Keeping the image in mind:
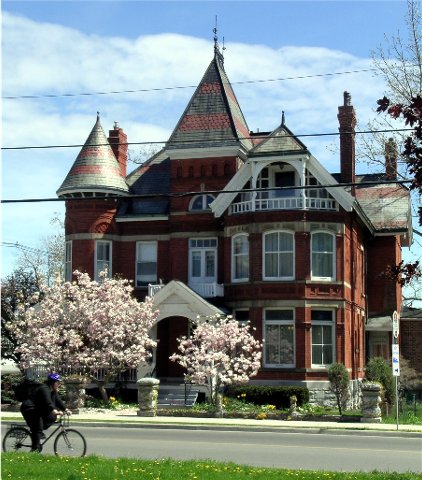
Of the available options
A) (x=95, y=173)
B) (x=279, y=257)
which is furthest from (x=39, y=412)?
(x=95, y=173)

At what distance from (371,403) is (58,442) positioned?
13676mm

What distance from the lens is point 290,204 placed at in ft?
111

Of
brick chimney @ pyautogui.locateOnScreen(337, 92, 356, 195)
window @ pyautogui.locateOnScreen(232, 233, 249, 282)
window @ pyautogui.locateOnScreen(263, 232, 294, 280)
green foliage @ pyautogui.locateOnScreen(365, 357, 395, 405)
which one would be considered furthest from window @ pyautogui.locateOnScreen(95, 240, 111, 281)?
green foliage @ pyautogui.locateOnScreen(365, 357, 395, 405)

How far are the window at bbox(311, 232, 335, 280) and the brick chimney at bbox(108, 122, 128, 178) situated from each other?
10600 millimetres

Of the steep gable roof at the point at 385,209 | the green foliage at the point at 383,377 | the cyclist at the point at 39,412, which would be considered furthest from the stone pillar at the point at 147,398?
the steep gable roof at the point at 385,209

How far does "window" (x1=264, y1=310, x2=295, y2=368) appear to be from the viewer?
33.2m

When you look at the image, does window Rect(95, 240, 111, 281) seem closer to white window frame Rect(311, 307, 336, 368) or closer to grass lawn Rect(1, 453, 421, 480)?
white window frame Rect(311, 307, 336, 368)

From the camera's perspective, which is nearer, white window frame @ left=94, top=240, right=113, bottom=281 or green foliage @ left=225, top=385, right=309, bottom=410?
green foliage @ left=225, top=385, right=309, bottom=410

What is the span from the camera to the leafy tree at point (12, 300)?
137 feet

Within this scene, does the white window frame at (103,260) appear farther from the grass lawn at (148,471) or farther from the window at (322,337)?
the grass lawn at (148,471)

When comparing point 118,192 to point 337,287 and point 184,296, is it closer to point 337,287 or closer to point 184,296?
point 184,296

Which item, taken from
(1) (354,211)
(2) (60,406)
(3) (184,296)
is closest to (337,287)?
(1) (354,211)

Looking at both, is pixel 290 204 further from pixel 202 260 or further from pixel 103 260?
pixel 103 260

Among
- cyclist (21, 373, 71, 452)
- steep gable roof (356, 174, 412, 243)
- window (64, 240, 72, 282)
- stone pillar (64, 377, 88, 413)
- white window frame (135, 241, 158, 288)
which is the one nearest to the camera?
cyclist (21, 373, 71, 452)
